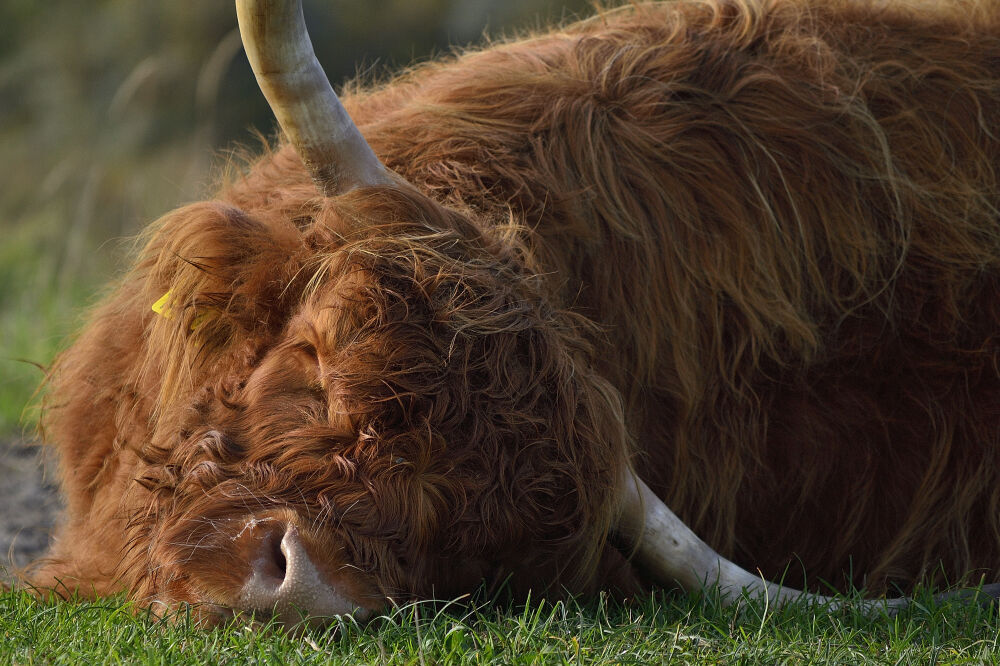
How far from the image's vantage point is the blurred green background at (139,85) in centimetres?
993

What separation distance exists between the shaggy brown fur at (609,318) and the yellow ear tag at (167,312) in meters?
0.02

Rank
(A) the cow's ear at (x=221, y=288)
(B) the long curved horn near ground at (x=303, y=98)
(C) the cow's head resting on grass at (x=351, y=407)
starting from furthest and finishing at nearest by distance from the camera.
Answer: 1. (A) the cow's ear at (x=221, y=288)
2. (B) the long curved horn near ground at (x=303, y=98)
3. (C) the cow's head resting on grass at (x=351, y=407)

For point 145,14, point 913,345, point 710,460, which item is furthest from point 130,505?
point 145,14

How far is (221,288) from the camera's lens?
8.82 feet

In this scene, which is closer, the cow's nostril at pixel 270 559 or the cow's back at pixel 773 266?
the cow's nostril at pixel 270 559

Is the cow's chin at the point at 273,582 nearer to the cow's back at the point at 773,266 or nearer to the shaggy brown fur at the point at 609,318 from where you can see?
the shaggy brown fur at the point at 609,318

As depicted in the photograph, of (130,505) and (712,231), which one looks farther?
(712,231)

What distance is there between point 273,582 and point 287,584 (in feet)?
0.14

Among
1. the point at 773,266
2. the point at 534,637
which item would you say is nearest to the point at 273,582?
the point at 534,637

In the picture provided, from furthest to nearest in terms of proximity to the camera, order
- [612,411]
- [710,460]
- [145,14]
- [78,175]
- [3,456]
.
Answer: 1. [145,14]
2. [78,175]
3. [3,456]
4. [710,460]
5. [612,411]

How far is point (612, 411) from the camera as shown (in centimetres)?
264

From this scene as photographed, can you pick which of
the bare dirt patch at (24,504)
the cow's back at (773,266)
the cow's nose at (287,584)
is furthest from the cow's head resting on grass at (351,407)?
the bare dirt patch at (24,504)

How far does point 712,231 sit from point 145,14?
9.46 m

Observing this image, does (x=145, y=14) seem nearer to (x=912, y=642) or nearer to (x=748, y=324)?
(x=748, y=324)
